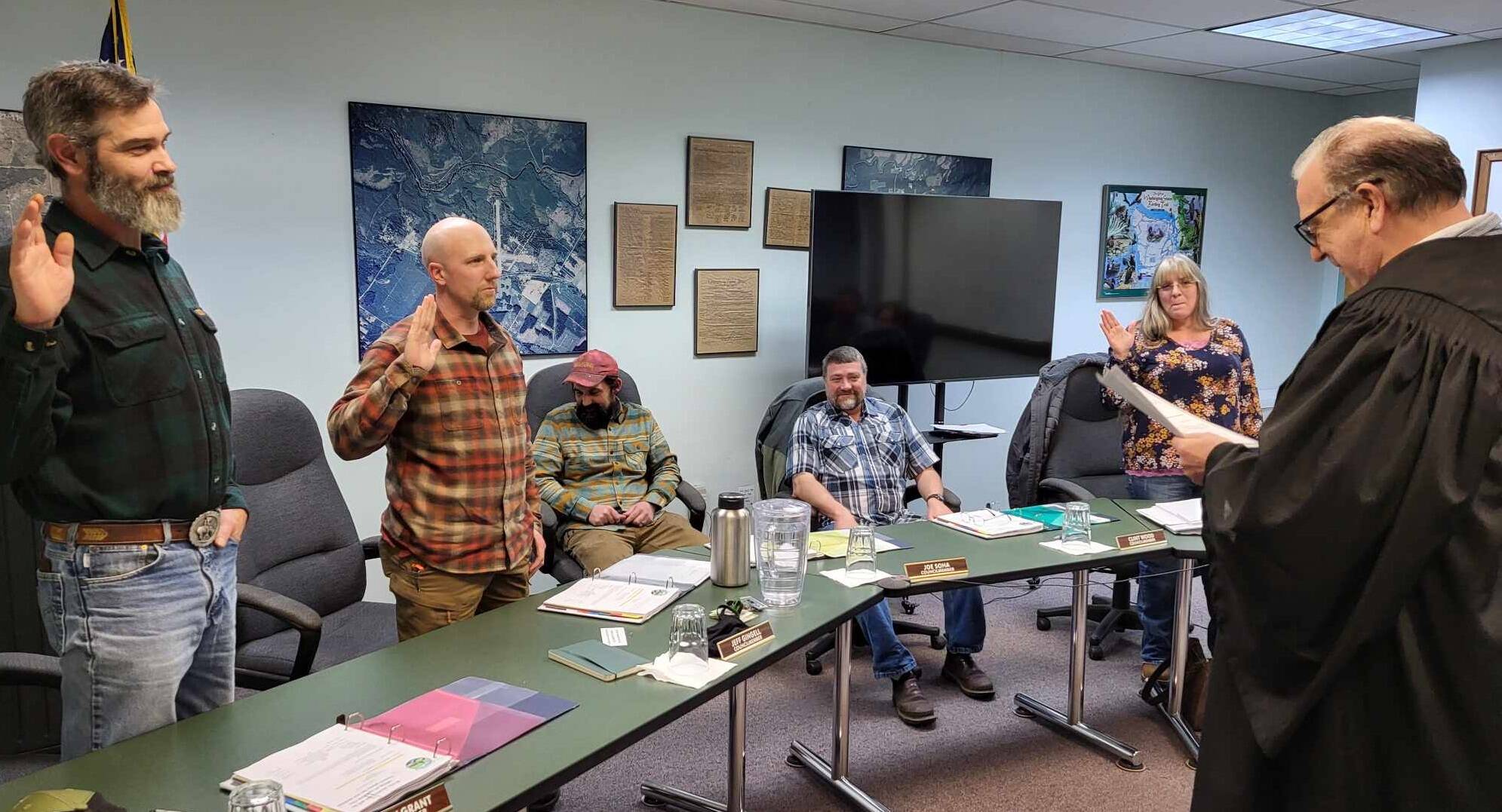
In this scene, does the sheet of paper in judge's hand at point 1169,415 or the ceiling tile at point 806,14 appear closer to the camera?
the sheet of paper in judge's hand at point 1169,415

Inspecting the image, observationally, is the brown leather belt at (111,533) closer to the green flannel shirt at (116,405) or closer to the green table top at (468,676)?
the green flannel shirt at (116,405)

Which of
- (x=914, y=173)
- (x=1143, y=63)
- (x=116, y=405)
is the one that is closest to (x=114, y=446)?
(x=116, y=405)

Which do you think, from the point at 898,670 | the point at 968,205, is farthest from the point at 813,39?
the point at 898,670

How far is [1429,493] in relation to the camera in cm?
131

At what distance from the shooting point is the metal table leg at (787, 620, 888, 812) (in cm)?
267

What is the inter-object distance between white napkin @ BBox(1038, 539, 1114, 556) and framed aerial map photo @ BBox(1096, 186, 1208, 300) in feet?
10.3

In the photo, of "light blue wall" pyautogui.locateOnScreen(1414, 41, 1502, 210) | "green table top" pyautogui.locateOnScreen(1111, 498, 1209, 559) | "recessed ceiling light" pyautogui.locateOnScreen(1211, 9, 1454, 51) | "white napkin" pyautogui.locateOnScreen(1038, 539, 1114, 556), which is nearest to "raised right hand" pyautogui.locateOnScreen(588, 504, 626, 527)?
"white napkin" pyautogui.locateOnScreen(1038, 539, 1114, 556)

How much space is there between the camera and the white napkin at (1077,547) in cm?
269

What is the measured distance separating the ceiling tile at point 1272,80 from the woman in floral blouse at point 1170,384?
109 inches

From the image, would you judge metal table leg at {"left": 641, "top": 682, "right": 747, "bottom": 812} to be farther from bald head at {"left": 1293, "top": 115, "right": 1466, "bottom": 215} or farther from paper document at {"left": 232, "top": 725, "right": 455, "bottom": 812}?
bald head at {"left": 1293, "top": 115, "right": 1466, "bottom": 215}

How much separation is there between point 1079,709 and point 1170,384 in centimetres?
112

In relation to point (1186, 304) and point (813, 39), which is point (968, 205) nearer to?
point (813, 39)

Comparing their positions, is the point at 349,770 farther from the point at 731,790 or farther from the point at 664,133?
the point at 664,133

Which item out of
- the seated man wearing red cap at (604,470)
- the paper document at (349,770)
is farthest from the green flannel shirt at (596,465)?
the paper document at (349,770)
